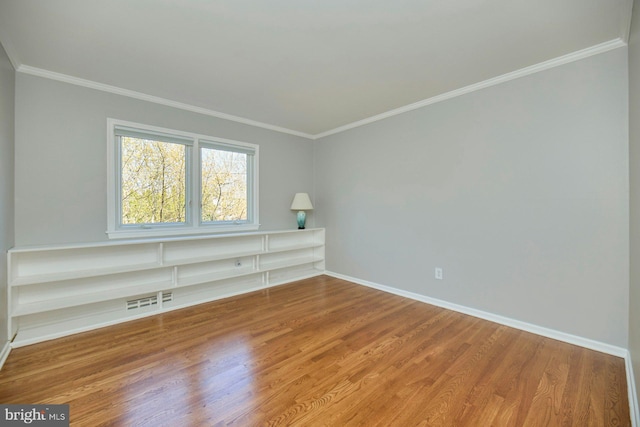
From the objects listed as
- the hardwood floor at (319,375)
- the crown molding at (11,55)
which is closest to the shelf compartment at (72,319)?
the hardwood floor at (319,375)

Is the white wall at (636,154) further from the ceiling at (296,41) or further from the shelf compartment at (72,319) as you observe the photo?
the shelf compartment at (72,319)

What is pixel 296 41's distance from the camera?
6.56ft

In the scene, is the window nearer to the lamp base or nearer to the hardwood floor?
the lamp base

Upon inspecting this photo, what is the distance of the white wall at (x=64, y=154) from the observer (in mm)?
2330

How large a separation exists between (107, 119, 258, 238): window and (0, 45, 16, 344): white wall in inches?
26.3

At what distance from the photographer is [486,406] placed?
4.95ft

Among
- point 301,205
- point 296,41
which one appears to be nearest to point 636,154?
point 296,41

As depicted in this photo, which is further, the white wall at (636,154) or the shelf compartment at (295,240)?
the shelf compartment at (295,240)

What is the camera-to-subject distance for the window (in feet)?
9.29

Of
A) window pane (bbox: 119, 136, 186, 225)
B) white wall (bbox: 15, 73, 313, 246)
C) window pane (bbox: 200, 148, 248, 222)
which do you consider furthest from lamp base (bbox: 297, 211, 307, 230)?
white wall (bbox: 15, 73, 313, 246)

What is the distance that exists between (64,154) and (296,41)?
242cm

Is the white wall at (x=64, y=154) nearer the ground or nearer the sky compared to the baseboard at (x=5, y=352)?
nearer the sky

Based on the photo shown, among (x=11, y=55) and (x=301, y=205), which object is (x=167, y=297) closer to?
(x=301, y=205)

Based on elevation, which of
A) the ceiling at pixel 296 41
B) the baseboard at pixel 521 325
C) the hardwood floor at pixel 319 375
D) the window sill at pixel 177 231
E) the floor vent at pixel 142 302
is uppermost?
the ceiling at pixel 296 41
